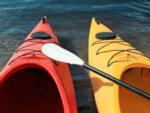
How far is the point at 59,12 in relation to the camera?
6750 mm

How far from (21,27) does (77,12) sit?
40.9 inches

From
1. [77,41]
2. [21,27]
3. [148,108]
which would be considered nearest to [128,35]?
[77,41]

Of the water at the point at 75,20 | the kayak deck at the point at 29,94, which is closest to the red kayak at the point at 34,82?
the kayak deck at the point at 29,94

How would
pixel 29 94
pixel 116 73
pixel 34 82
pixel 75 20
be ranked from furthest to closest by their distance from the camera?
pixel 75 20 < pixel 34 82 < pixel 29 94 < pixel 116 73

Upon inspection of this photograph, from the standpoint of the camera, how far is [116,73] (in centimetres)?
365

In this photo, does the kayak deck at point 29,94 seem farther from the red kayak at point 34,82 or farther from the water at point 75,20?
the water at point 75,20

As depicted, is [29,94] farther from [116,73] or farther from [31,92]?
[116,73]

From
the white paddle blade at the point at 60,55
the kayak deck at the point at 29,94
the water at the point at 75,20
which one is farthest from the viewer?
the water at the point at 75,20

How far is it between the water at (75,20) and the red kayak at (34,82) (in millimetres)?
582

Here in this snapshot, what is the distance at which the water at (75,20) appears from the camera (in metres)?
5.57

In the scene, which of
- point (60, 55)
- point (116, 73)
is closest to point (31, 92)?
point (60, 55)

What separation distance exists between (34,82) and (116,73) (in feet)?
3.48

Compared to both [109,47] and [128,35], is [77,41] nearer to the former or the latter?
[128,35]

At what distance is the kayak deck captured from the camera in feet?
12.9
